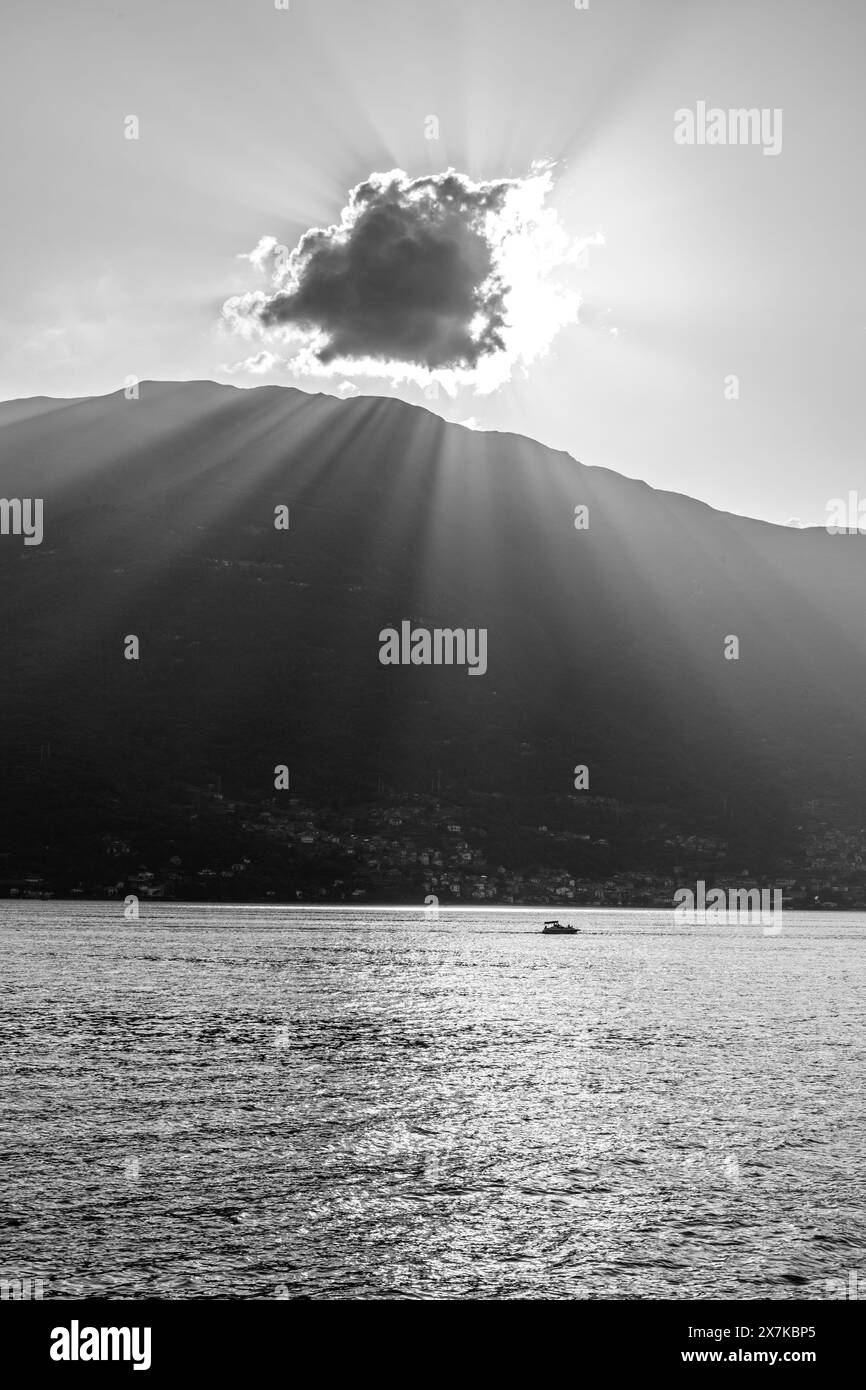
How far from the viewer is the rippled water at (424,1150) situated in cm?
3425

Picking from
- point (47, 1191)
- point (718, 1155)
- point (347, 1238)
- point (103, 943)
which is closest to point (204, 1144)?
point (47, 1191)

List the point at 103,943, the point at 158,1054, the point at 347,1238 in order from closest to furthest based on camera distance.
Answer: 1. the point at 347,1238
2. the point at 158,1054
3. the point at 103,943

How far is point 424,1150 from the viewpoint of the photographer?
4984 centimetres

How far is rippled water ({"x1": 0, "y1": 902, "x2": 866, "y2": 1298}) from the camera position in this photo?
34250 mm

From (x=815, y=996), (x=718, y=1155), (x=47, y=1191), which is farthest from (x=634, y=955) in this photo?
(x=47, y=1191)

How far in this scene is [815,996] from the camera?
5089 inches

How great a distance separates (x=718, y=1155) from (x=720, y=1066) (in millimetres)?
27596

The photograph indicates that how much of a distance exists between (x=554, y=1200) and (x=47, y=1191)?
58.1 feet

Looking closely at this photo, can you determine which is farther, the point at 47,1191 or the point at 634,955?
the point at 634,955

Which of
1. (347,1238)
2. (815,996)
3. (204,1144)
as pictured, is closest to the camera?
(347,1238)

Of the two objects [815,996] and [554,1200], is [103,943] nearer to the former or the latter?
[815,996]
